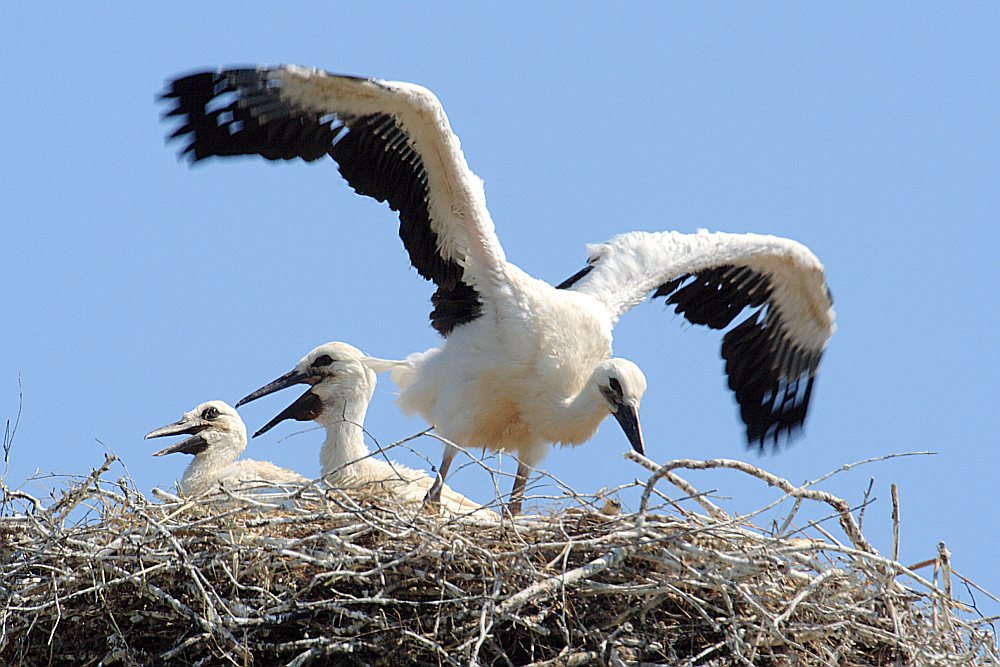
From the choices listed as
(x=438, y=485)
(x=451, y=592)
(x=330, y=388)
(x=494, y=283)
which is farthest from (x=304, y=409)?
(x=451, y=592)

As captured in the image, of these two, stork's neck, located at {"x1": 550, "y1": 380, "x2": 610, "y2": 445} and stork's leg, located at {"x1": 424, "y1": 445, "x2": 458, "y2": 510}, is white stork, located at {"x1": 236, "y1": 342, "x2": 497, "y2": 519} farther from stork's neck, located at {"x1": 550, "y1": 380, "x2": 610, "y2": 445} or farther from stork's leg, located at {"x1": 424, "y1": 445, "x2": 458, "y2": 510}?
stork's neck, located at {"x1": 550, "y1": 380, "x2": 610, "y2": 445}

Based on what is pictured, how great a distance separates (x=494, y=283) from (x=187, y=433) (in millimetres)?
1886

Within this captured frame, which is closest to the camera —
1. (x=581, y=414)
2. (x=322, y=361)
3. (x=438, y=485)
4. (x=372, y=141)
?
(x=438, y=485)

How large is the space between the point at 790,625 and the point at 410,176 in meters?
2.84

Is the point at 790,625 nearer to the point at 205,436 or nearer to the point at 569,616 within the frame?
the point at 569,616

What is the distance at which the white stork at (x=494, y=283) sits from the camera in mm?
6742

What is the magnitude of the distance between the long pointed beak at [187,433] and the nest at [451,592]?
2.79 m

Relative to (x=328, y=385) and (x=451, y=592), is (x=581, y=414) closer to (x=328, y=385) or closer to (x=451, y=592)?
(x=328, y=385)

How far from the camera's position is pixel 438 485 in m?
6.03

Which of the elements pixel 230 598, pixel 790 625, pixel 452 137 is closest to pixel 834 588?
pixel 790 625

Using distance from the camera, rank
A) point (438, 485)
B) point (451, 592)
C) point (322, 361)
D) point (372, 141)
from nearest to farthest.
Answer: point (451, 592), point (438, 485), point (372, 141), point (322, 361)

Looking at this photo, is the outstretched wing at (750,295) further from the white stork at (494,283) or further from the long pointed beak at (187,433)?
the long pointed beak at (187,433)

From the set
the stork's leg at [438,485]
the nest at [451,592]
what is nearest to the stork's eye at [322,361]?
the stork's leg at [438,485]

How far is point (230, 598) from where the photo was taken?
506cm
